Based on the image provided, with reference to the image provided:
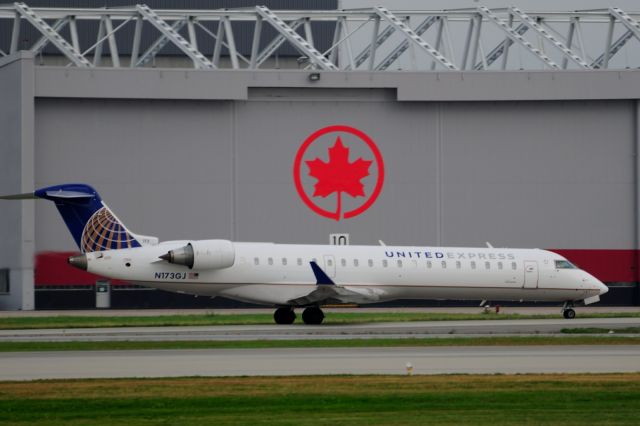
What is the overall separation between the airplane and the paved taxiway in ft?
34.4

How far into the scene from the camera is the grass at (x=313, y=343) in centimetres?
3084

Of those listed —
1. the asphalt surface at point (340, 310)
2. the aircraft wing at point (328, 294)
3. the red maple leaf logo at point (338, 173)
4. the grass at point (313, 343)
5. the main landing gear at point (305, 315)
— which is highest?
the red maple leaf logo at point (338, 173)

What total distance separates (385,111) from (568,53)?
1065 cm

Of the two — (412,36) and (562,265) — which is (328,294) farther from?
(412,36)

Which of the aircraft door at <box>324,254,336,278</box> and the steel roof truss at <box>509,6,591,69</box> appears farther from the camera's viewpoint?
the steel roof truss at <box>509,6,591,69</box>

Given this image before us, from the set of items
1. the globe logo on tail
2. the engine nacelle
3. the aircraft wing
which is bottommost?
the aircraft wing

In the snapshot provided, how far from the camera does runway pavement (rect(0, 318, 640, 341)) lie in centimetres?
3469

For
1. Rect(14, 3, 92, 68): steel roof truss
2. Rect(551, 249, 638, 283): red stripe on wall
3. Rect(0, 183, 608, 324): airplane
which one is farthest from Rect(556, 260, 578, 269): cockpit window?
Rect(14, 3, 92, 68): steel roof truss

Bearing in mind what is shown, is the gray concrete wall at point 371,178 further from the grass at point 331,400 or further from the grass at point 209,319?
the grass at point 331,400

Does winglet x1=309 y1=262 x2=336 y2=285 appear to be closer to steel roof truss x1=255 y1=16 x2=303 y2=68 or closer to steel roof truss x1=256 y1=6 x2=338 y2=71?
steel roof truss x1=256 y1=6 x2=338 y2=71

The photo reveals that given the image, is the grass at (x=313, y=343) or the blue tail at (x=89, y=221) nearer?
the grass at (x=313, y=343)

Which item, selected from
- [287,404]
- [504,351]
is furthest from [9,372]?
[504,351]

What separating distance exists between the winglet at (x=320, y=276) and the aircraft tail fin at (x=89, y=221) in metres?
6.23

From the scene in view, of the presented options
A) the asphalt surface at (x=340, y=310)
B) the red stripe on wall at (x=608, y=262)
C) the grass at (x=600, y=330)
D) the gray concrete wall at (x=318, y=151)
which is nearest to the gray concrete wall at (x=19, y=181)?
the gray concrete wall at (x=318, y=151)
